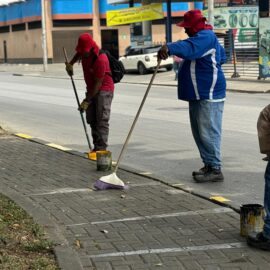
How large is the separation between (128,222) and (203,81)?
212 centimetres

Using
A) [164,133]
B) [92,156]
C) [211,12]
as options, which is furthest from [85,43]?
[211,12]

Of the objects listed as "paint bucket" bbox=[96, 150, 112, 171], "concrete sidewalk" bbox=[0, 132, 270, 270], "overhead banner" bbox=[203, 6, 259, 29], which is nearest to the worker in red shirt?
"concrete sidewalk" bbox=[0, 132, 270, 270]

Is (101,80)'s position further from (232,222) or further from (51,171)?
(232,222)

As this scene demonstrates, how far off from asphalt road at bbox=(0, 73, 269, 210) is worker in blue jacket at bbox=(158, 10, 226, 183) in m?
0.65

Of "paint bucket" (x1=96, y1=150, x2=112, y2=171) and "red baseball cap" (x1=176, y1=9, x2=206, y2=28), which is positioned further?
"paint bucket" (x1=96, y1=150, x2=112, y2=171)

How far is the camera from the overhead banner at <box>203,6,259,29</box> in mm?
25953

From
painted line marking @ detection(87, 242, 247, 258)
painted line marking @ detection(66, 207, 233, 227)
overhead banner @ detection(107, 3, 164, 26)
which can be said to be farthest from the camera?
overhead banner @ detection(107, 3, 164, 26)

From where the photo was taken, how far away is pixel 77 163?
8000mm

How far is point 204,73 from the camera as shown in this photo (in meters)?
6.47

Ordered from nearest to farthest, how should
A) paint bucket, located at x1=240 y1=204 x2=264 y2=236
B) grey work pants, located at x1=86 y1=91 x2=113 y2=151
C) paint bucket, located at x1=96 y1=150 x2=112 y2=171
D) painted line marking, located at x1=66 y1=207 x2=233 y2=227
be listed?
1. paint bucket, located at x1=240 y1=204 x2=264 y2=236
2. painted line marking, located at x1=66 y1=207 x2=233 y2=227
3. paint bucket, located at x1=96 y1=150 x2=112 y2=171
4. grey work pants, located at x1=86 y1=91 x2=113 y2=151

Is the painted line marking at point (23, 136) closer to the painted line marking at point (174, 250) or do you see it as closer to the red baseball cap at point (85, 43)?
the red baseball cap at point (85, 43)

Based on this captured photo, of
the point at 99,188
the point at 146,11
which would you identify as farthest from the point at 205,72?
the point at 146,11

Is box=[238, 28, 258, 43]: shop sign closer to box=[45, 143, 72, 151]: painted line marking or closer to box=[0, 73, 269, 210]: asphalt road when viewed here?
box=[0, 73, 269, 210]: asphalt road

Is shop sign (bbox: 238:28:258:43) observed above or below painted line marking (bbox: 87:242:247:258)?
above
